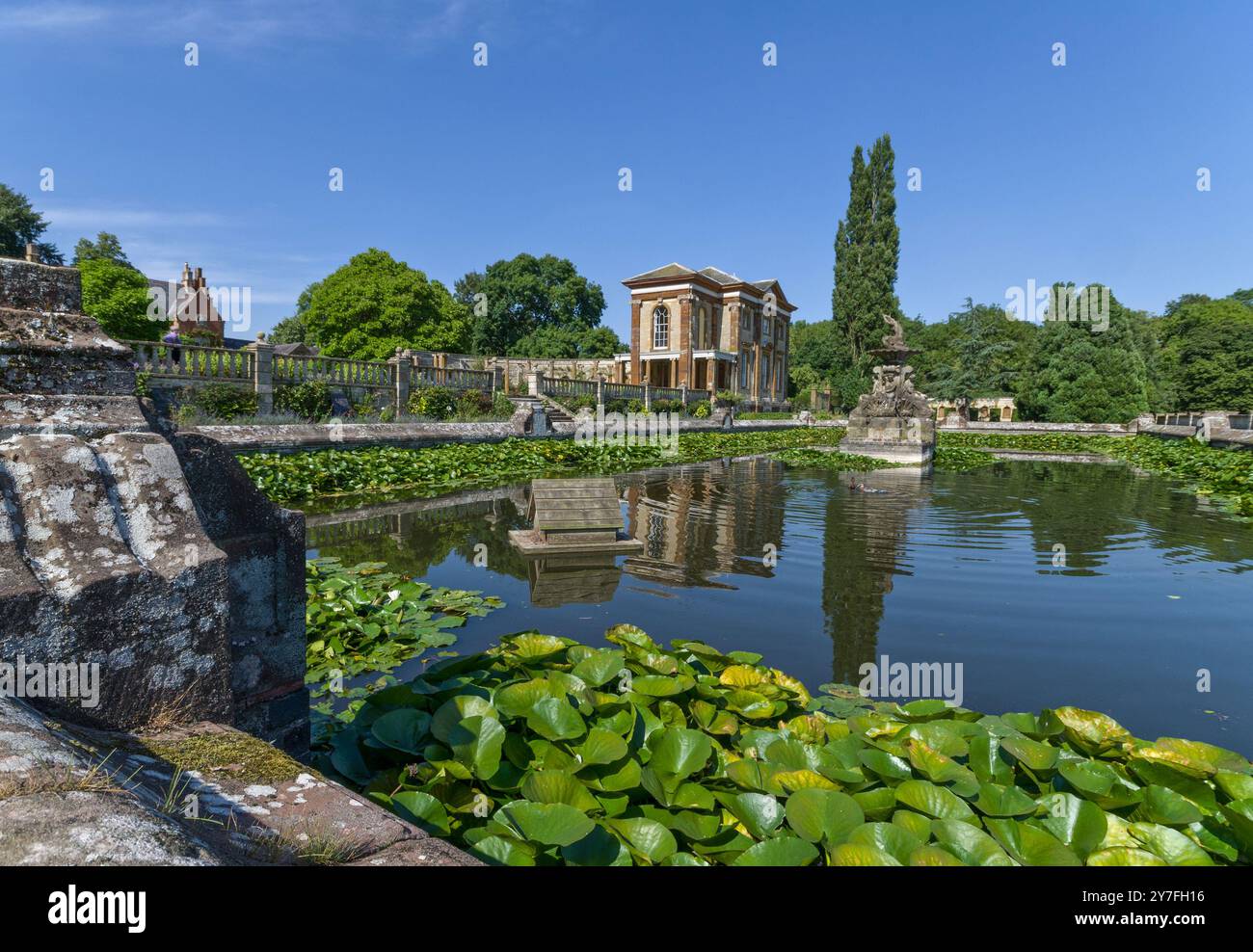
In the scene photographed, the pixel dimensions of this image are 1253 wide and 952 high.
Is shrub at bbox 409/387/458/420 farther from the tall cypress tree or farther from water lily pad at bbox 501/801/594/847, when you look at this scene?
the tall cypress tree

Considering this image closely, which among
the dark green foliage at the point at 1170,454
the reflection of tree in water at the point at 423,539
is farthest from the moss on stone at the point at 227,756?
the dark green foliage at the point at 1170,454

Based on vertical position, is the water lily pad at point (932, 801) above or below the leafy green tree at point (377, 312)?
below

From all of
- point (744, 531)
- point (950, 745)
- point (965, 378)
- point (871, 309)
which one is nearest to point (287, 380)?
point (744, 531)

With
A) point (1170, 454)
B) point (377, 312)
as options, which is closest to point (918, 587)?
point (1170, 454)

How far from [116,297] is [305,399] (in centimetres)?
3476

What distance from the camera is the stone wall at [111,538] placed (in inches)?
73.1

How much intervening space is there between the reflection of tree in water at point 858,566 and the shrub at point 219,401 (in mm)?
14732

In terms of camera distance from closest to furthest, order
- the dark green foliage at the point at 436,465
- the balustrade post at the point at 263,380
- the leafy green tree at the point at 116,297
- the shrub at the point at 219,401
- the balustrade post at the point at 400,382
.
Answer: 1. the dark green foliage at the point at 436,465
2. the shrub at the point at 219,401
3. the balustrade post at the point at 263,380
4. the balustrade post at the point at 400,382
5. the leafy green tree at the point at 116,297

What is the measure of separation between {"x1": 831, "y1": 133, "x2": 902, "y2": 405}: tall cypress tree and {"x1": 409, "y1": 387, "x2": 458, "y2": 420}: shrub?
33053mm

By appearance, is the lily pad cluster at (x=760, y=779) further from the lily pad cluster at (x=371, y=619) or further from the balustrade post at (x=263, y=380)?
the balustrade post at (x=263, y=380)

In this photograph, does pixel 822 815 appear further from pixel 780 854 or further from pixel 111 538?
pixel 111 538

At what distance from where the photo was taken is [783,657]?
475cm

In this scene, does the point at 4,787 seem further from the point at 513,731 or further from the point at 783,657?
the point at 783,657

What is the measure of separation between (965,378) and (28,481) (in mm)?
56726
